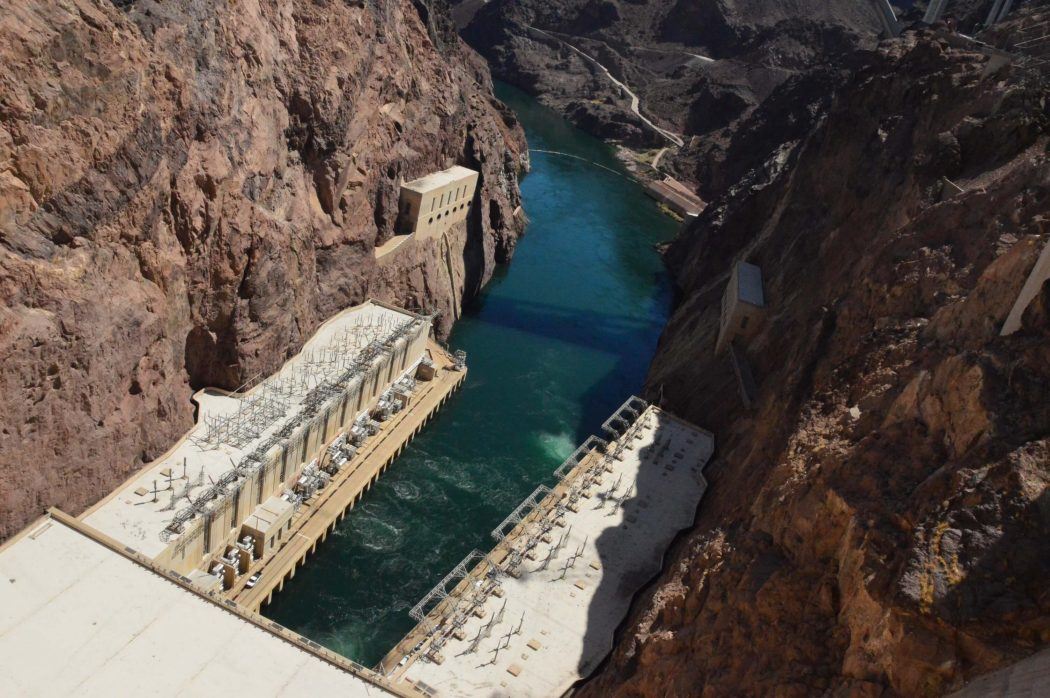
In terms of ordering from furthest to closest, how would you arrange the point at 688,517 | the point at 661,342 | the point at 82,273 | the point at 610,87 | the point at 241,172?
the point at 610,87 < the point at 661,342 < the point at 241,172 < the point at 688,517 < the point at 82,273

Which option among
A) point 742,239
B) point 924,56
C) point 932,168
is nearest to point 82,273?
point 932,168

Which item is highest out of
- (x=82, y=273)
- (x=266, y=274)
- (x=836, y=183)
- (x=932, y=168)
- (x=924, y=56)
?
(x=924, y=56)

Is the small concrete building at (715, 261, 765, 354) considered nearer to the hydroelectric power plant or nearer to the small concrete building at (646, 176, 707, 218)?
the hydroelectric power plant

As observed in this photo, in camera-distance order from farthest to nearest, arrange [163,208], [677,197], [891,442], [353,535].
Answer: [677,197], [353,535], [163,208], [891,442]

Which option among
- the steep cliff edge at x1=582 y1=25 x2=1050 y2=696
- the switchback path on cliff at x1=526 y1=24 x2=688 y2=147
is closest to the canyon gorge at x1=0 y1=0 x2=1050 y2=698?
the steep cliff edge at x1=582 y1=25 x2=1050 y2=696

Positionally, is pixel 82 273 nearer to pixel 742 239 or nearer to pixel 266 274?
pixel 266 274

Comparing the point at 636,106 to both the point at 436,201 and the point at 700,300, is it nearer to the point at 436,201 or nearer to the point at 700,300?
the point at 700,300

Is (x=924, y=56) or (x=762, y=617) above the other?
(x=924, y=56)

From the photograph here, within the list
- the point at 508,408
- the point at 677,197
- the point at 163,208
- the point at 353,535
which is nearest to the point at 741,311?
the point at 508,408
